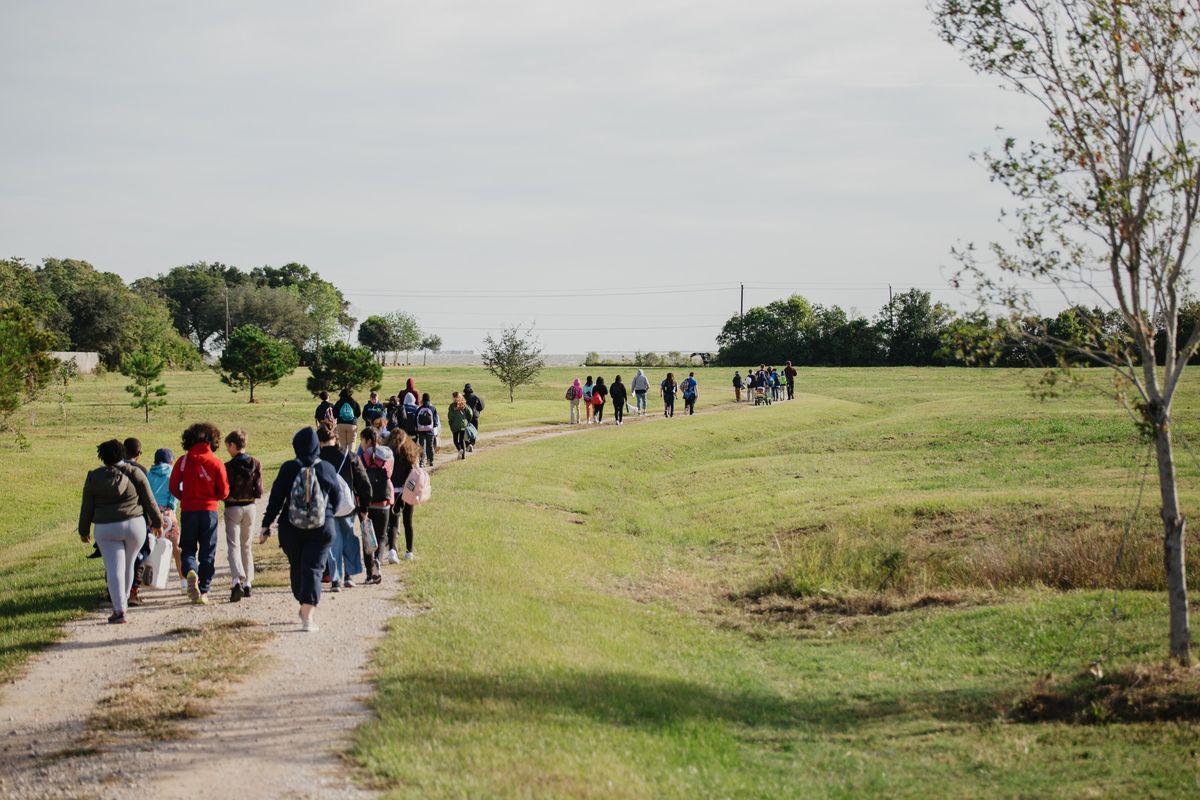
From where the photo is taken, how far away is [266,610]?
1216 cm

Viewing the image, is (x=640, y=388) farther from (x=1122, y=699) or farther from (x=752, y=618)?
(x=1122, y=699)

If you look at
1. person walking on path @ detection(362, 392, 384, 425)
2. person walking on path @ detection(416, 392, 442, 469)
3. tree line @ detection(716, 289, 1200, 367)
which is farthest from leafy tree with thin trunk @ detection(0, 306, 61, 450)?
A: tree line @ detection(716, 289, 1200, 367)

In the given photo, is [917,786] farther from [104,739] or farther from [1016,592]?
[1016,592]

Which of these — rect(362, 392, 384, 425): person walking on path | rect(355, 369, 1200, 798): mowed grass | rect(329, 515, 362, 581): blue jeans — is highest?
rect(362, 392, 384, 425): person walking on path

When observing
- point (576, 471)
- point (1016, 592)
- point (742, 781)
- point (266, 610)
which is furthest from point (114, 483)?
point (576, 471)

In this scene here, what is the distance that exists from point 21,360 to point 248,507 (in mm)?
27974

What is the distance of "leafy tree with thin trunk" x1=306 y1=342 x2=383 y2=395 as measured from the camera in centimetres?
5422

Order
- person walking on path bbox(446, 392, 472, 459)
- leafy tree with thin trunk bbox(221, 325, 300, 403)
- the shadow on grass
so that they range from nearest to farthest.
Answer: the shadow on grass → person walking on path bbox(446, 392, 472, 459) → leafy tree with thin trunk bbox(221, 325, 300, 403)

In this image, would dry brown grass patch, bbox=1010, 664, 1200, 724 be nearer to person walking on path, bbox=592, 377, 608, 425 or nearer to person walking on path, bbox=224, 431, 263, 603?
person walking on path, bbox=224, 431, 263, 603

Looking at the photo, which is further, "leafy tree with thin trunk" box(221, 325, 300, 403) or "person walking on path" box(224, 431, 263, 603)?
"leafy tree with thin trunk" box(221, 325, 300, 403)

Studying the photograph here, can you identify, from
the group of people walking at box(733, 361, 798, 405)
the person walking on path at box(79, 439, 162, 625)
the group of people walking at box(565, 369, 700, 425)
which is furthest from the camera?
the group of people walking at box(733, 361, 798, 405)

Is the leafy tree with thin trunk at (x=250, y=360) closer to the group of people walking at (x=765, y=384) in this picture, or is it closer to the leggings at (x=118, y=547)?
the group of people walking at (x=765, y=384)

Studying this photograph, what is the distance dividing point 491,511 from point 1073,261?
12822mm

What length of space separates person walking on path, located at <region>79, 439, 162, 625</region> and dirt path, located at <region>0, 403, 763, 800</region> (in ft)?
1.83
